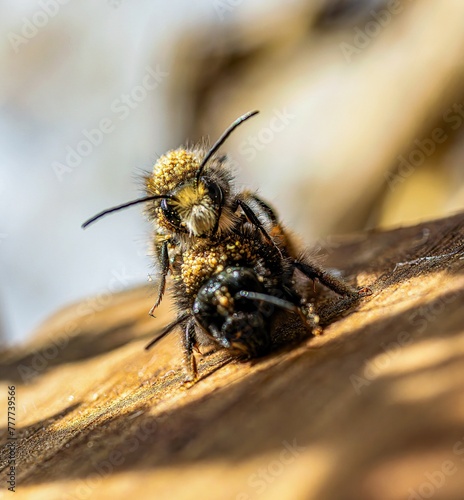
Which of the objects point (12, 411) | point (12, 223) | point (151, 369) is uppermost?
point (12, 223)

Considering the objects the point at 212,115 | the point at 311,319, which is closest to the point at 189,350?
the point at 311,319

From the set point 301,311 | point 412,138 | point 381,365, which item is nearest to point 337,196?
point 412,138

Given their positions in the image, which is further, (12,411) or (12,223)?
(12,223)

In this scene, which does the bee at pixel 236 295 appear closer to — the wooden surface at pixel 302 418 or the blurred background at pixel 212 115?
the wooden surface at pixel 302 418

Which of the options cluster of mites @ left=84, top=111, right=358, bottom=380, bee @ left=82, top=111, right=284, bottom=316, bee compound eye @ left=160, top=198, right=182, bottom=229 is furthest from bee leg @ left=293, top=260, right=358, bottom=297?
bee compound eye @ left=160, top=198, right=182, bottom=229

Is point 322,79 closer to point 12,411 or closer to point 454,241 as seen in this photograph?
point 454,241

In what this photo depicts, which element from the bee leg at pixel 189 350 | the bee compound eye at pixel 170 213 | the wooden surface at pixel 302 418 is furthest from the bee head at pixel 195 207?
the wooden surface at pixel 302 418

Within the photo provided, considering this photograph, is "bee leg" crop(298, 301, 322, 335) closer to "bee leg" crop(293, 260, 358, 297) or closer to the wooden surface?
the wooden surface
